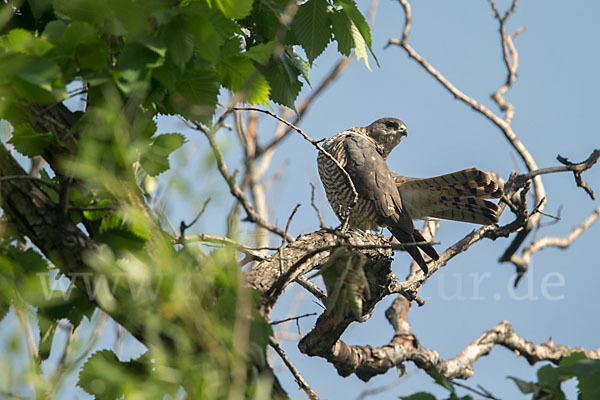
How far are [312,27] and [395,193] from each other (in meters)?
3.28

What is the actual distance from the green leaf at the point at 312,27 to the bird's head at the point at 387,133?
427cm

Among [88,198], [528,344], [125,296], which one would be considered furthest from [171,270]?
[528,344]

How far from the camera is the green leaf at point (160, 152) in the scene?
2090mm

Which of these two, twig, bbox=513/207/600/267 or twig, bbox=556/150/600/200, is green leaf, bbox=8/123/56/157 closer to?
twig, bbox=556/150/600/200

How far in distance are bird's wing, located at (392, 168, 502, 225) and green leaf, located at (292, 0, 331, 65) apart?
276 cm

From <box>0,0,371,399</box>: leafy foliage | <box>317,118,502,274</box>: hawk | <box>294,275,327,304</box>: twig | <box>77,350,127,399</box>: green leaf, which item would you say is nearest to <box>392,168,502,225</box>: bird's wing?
<box>317,118,502,274</box>: hawk

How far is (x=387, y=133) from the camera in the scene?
7.05 m

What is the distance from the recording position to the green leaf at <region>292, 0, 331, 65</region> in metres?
2.80

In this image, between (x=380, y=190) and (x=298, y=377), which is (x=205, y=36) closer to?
(x=298, y=377)

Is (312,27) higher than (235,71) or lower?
higher

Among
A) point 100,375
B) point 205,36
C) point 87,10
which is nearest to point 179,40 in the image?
point 205,36

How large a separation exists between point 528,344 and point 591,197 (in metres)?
2.05

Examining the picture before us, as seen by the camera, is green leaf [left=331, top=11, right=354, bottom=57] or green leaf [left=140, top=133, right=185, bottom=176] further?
green leaf [left=331, top=11, right=354, bottom=57]

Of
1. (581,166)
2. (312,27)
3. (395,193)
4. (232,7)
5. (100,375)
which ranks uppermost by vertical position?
(395,193)
